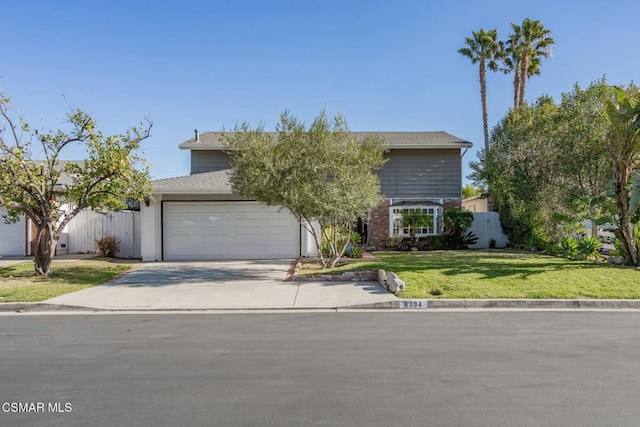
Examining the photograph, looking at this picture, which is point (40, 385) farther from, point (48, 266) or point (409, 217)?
point (409, 217)

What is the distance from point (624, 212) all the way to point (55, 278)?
16482 millimetres

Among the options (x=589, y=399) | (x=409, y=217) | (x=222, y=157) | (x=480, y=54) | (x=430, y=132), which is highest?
(x=480, y=54)

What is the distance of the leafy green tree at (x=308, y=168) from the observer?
471 inches

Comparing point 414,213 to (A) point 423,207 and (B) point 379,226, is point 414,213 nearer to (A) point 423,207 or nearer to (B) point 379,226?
(A) point 423,207

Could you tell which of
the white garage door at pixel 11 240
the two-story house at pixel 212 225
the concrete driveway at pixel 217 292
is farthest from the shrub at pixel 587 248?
the white garage door at pixel 11 240

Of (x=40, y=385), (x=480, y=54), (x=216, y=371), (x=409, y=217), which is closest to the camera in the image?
(x=40, y=385)

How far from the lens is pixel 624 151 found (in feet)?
41.3

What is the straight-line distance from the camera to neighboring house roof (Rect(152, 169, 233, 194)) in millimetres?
16609

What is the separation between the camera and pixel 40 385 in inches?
191

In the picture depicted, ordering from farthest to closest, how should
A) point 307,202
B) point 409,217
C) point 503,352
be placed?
point 409,217, point 307,202, point 503,352

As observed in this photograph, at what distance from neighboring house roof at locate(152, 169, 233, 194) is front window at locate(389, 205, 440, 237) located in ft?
28.4

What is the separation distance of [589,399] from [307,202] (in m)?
8.54

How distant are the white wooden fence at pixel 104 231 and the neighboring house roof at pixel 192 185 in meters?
2.35

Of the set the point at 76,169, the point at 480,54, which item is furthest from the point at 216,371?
the point at 480,54
